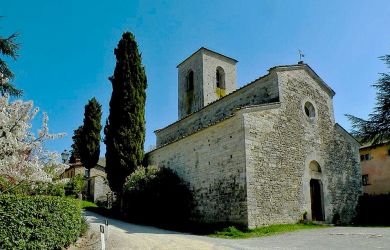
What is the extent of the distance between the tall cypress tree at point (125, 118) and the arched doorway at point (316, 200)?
11.2 meters

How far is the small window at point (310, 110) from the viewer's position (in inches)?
811

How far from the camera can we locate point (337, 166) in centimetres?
A: 2080

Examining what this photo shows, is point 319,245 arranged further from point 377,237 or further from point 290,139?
point 290,139

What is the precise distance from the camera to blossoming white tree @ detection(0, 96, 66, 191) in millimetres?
9844

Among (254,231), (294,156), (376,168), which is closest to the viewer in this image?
(254,231)

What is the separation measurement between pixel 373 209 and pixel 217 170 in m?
10.8

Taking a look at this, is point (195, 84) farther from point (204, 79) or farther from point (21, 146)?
point (21, 146)

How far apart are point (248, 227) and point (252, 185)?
6.22ft

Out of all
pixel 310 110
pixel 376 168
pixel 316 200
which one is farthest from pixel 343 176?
pixel 376 168

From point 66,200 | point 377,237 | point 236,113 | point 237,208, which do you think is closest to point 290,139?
point 236,113

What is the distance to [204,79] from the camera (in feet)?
93.1

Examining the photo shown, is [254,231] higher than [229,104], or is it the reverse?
[229,104]

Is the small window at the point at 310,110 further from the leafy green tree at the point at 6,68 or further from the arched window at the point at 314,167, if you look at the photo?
Result: the leafy green tree at the point at 6,68

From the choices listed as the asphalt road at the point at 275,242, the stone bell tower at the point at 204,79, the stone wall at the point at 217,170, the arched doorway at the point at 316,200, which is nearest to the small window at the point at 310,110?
the arched doorway at the point at 316,200
